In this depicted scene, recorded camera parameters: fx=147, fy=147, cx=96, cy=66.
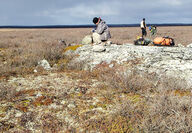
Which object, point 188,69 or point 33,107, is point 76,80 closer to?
point 33,107

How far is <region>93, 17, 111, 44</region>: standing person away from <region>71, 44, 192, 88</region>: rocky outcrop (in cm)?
97

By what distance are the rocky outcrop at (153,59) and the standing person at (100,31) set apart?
971 mm

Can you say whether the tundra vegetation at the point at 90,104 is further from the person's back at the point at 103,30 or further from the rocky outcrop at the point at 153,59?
the person's back at the point at 103,30

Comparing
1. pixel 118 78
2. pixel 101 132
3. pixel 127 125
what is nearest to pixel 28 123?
pixel 101 132

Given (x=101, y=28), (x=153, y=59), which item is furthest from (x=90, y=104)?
(x=101, y=28)

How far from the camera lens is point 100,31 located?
8.23 m

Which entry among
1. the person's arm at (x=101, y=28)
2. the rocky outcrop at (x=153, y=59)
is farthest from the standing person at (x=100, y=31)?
the rocky outcrop at (x=153, y=59)

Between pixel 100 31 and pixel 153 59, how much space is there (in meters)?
3.46

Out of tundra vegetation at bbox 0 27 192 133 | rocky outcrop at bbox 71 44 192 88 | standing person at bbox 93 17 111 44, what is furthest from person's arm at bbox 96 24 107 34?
tundra vegetation at bbox 0 27 192 133

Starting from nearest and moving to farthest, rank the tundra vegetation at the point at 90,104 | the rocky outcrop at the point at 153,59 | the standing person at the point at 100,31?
1. the tundra vegetation at the point at 90,104
2. the rocky outcrop at the point at 153,59
3. the standing person at the point at 100,31

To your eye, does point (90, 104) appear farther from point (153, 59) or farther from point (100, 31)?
point (100, 31)

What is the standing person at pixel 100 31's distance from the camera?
805 cm

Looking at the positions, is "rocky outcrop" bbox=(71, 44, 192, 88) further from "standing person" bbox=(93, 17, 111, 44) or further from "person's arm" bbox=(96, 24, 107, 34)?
"person's arm" bbox=(96, 24, 107, 34)

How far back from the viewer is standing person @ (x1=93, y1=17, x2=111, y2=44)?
8048mm
